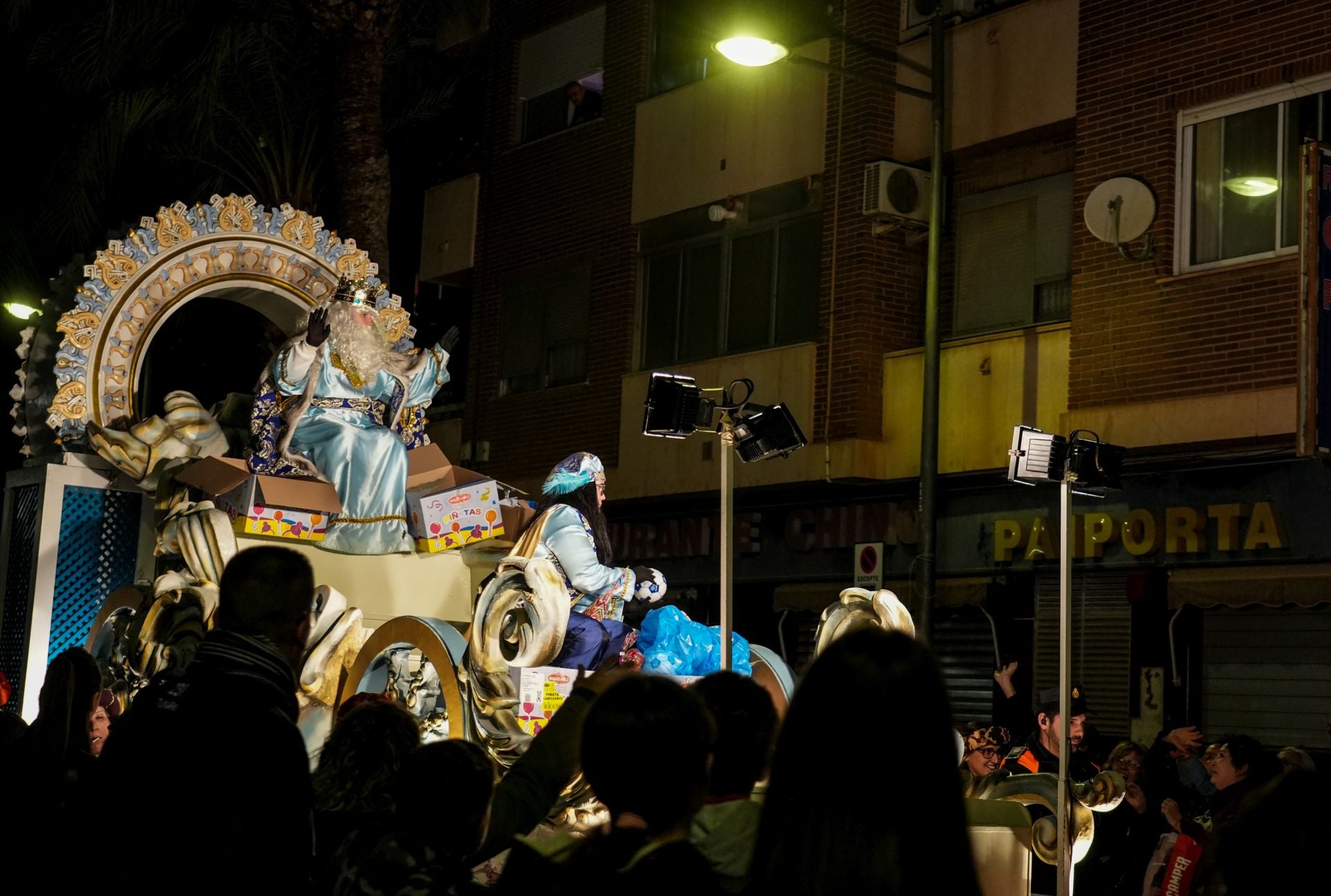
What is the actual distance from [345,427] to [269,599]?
6.92 m

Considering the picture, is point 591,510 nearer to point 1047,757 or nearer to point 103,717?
point 103,717

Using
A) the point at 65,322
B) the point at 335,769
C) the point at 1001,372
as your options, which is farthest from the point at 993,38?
the point at 335,769

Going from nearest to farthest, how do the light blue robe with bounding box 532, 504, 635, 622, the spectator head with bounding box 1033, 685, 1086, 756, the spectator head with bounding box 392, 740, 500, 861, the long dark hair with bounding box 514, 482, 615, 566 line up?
the spectator head with bounding box 392, 740, 500, 861, the light blue robe with bounding box 532, 504, 635, 622, the long dark hair with bounding box 514, 482, 615, 566, the spectator head with bounding box 1033, 685, 1086, 756

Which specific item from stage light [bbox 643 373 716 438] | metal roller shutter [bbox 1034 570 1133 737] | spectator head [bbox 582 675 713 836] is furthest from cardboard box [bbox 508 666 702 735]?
metal roller shutter [bbox 1034 570 1133 737]

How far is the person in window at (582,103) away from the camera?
75.1 ft

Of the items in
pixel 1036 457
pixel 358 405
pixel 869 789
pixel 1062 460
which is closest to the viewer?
pixel 869 789

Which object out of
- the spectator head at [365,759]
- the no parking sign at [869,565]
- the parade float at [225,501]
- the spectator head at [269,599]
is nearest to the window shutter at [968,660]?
the no parking sign at [869,565]

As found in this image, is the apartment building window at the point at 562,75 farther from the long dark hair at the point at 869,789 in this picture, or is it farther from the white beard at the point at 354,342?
the long dark hair at the point at 869,789

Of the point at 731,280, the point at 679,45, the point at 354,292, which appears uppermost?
the point at 679,45

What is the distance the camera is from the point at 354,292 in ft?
37.4

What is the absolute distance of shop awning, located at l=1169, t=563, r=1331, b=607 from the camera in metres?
14.3

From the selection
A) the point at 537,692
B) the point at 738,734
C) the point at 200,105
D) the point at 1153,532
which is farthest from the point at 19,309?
the point at 738,734

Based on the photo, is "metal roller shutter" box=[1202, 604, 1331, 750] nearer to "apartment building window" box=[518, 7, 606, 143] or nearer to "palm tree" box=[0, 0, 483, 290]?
"palm tree" box=[0, 0, 483, 290]

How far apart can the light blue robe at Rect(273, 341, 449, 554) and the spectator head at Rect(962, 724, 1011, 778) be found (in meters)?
3.74
